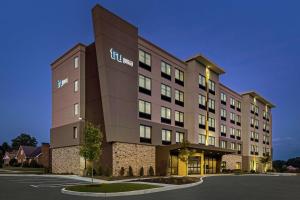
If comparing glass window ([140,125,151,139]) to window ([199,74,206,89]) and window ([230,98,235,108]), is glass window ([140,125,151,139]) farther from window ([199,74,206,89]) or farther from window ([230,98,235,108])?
window ([230,98,235,108])

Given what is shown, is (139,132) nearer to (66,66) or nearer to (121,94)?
(121,94)

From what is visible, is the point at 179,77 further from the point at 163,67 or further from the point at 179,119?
the point at 179,119

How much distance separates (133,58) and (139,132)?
Result: 9345 millimetres

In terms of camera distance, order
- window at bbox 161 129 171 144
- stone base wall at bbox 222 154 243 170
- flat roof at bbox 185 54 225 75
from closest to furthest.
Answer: window at bbox 161 129 171 144 → flat roof at bbox 185 54 225 75 → stone base wall at bbox 222 154 243 170

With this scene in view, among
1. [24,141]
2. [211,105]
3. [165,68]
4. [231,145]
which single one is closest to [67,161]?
[165,68]

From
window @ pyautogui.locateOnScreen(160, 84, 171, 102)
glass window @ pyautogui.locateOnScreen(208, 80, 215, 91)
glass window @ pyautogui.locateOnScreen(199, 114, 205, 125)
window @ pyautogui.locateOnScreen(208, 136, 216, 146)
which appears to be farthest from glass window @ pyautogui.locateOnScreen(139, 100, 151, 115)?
glass window @ pyautogui.locateOnScreen(208, 80, 215, 91)

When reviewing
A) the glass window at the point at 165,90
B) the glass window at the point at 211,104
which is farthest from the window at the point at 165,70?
the glass window at the point at 211,104

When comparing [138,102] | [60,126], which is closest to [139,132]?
[138,102]

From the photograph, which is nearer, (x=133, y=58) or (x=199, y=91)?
(x=133, y=58)

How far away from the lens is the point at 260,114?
84.9 metres

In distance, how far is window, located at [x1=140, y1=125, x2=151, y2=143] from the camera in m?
40.5

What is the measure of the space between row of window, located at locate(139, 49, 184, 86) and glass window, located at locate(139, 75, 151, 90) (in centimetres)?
143

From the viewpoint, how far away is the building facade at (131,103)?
120 feet

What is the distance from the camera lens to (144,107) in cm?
4150
